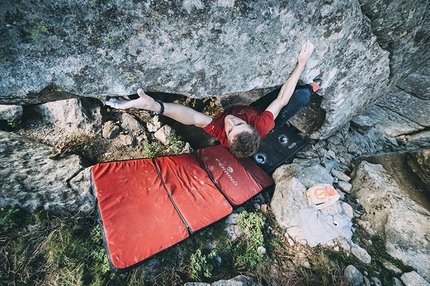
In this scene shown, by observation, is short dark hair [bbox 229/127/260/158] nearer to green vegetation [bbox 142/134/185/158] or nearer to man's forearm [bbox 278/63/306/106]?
man's forearm [bbox 278/63/306/106]

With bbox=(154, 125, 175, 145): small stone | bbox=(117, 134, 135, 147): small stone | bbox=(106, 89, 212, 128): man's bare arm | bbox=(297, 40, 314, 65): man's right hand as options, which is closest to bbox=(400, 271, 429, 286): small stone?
bbox=(297, 40, 314, 65): man's right hand

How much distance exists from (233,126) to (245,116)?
0.40 meters

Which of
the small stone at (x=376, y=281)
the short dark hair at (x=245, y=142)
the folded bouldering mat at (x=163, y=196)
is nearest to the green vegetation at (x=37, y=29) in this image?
the folded bouldering mat at (x=163, y=196)

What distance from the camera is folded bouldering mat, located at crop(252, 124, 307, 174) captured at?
13.3 feet

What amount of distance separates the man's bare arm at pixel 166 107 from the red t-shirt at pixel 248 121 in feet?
0.48

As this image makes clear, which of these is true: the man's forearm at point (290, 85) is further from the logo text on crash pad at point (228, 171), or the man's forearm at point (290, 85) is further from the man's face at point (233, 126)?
the logo text on crash pad at point (228, 171)

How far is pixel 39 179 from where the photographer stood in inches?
113

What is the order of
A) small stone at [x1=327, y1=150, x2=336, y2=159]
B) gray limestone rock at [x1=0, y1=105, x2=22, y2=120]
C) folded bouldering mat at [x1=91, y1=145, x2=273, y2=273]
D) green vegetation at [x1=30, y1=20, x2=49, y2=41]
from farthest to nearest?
small stone at [x1=327, y1=150, x2=336, y2=159] < gray limestone rock at [x1=0, y1=105, x2=22, y2=120] < folded bouldering mat at [x1=91, y1=145, x2=273, y2=273] < green vegetation at [x1=30, y1=20, x2=49, y2=41]

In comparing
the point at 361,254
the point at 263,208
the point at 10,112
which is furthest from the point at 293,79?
the point at 10,112

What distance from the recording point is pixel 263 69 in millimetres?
2598

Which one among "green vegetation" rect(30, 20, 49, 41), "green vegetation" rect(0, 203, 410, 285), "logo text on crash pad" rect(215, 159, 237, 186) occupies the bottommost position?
"green vegetation" rect(0, 203, 410, 285)

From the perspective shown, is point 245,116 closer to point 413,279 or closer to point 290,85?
point 290,85

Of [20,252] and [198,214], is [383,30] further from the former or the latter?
[20,252]

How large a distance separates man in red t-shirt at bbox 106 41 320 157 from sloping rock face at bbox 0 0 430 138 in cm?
15
